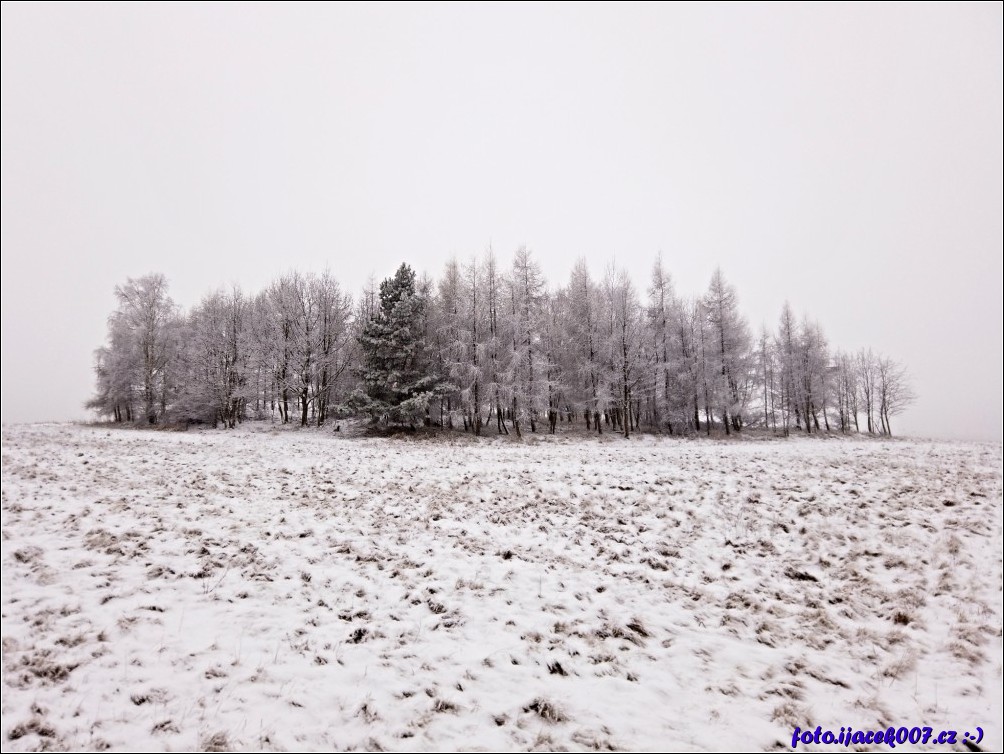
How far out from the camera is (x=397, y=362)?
92.2ft

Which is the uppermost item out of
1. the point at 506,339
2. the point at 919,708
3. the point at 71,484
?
the point at 506,339

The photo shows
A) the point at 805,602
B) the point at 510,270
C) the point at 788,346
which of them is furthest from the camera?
the point at 788,346

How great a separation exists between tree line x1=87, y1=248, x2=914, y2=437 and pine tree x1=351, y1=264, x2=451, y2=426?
0.34 feet

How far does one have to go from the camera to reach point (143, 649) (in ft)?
14.6

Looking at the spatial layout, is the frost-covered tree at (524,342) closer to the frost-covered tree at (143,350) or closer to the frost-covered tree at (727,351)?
the frost-covered tree at (727,351)

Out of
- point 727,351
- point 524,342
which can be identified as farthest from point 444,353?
point 727,351

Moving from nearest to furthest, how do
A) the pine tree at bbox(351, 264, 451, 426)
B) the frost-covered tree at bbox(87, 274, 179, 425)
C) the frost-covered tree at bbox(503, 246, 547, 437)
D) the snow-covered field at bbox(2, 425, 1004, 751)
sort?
the snow-covered field at bbox(2, 425, 1004, 751), the pine tree at bbox(351, 264, 451, 426), the frost-covered tree at bbox(503, 246, 547, 437), the frost-covered tree at bbox(87, 274, 179, 425)

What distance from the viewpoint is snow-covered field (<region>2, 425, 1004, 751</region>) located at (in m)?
3.84

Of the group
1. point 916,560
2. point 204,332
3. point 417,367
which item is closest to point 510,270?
point 417,367

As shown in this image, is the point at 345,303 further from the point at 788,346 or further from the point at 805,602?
the point at 788,346

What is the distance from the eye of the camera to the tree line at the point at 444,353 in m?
28.9

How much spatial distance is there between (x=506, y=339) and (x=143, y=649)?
1049 inches

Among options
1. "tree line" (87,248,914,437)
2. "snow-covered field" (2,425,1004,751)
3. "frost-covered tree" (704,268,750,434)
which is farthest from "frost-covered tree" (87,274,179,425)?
"frost-covered tree" (704,268,750,434)

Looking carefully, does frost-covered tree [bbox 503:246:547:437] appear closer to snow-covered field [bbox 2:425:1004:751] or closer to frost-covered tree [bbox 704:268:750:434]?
frost-covered tree [bbox 704:268:750:434]
